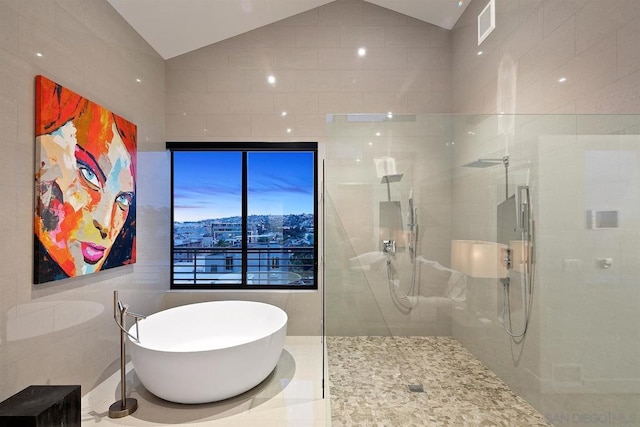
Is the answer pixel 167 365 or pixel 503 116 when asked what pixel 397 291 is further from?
pixel 167 365

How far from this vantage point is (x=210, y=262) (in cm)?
405

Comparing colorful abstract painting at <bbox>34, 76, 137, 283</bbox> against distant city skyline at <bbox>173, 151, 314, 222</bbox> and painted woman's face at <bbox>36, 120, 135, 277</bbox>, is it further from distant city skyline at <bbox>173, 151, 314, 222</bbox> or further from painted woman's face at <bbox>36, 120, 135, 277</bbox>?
distant city skyline at <bbox>173, 151, 314, 222</bbox>

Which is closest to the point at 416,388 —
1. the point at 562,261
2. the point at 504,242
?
the point at 504,242

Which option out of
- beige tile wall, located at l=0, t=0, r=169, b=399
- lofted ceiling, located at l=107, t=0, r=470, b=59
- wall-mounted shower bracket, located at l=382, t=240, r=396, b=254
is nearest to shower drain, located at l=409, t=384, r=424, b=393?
wall-mounted shower bracket, located at l=382, t=240, r=396, b=254

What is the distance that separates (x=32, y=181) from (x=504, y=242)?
9.02 feet

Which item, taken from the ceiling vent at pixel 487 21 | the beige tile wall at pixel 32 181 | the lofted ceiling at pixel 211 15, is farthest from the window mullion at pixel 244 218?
the ceiling vent at pixel 487 21

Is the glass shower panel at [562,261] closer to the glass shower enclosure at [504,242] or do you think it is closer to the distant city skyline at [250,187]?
the glass shower enclosure at [504,242]

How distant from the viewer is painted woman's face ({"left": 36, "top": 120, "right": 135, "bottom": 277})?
2.21 metres

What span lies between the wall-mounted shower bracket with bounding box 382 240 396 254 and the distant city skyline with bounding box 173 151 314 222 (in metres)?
2.08

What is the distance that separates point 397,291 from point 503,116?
1127mm

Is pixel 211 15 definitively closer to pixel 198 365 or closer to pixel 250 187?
pixel 250 187

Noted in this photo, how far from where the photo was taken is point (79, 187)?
2467 mm

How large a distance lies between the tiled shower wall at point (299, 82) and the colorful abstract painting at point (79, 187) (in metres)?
0.85

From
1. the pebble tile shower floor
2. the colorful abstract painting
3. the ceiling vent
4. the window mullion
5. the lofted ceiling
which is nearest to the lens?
the pebble tile shower floor
